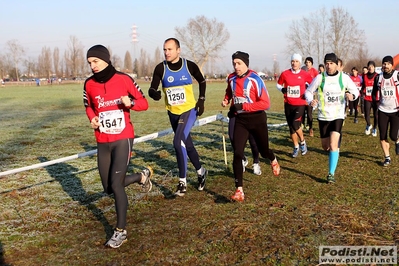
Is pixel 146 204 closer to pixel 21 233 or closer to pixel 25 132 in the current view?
pixel 21 233

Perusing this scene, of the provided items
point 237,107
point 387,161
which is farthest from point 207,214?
point 387,161

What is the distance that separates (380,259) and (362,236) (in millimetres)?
547

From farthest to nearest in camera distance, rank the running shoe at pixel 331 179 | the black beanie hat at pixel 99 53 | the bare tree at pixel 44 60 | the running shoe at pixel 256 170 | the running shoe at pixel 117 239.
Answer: the bare tree at pixel 44 60, the running shoe at pixel 256 170, the running shoe at pixel 331 179, the black beanie hat at pixel 99 53, the running shoe at pixel 117 239

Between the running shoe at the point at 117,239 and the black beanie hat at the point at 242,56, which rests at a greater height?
the black beanie hat at the point at 242,56

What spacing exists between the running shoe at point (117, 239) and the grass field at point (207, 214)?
0.06 meters

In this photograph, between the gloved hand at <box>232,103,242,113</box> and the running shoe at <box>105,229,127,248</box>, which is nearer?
the running shoe at <box>105,229,127,248</box>

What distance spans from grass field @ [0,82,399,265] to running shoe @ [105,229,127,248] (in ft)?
0.21

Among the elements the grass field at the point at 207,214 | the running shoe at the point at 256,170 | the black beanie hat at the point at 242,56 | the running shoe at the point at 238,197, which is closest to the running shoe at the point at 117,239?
the grass field at the point at 207,214

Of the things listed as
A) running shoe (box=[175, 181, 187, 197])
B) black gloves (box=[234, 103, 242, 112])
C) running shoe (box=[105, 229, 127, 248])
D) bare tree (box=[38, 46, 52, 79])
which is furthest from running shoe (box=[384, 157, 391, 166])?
bare tree (box=[38, 46, 52, 79])

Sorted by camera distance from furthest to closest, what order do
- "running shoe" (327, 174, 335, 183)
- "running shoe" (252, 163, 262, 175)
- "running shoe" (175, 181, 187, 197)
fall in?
"running shoe" (252, 163, 262, 175) < "running shoe" (327, 174, 335, 183) < "running shoe" (175, 181, 187, 197)

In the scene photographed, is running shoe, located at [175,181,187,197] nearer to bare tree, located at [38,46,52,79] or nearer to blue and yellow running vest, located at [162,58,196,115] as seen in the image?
blue and yellow running vest, located at [162,58,196,115]

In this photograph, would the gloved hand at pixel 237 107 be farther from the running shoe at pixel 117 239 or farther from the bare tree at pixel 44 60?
the bare tree at pixel 44 60

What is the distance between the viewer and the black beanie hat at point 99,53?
4.56 meters

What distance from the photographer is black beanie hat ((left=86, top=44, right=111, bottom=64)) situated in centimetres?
456
